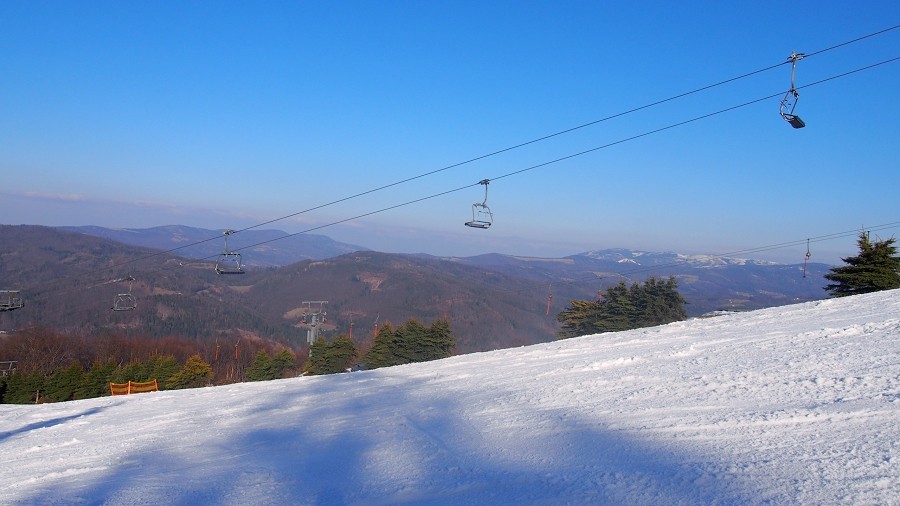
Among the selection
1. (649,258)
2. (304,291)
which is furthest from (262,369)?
(649,258)

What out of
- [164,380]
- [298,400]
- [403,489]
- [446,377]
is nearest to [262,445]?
[403,489]

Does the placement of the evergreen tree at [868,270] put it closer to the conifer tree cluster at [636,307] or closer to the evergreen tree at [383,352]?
the conifer tree cluster at [636,307]

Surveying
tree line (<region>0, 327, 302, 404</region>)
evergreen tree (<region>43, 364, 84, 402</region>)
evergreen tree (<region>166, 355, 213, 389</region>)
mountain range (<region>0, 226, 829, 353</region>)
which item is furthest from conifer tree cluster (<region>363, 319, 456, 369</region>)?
mountain range (<region>0, 226, 829, 353</region>)

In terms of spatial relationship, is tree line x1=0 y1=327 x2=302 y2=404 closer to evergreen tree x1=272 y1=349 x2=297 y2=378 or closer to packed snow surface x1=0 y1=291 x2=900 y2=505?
evergreen tree x1=272 y1=349 x2=297 y2=378

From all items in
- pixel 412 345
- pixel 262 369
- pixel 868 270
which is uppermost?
pixel 868 270

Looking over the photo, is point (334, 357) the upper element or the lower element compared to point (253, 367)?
upper

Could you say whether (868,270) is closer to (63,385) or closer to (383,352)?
(383,352)

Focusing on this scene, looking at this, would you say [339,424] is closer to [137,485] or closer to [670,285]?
[137,485]

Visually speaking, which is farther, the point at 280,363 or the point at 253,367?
the point at 253,367
